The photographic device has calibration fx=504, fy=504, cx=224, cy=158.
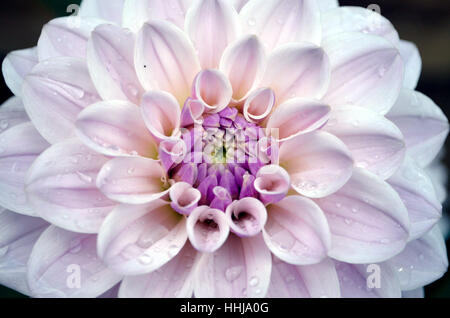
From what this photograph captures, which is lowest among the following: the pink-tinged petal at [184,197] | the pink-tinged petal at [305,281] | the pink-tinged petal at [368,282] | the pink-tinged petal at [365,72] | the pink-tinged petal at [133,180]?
the pink-tinged petal at [368,282]

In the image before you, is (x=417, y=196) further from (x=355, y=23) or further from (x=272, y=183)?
(x=355, y=23)

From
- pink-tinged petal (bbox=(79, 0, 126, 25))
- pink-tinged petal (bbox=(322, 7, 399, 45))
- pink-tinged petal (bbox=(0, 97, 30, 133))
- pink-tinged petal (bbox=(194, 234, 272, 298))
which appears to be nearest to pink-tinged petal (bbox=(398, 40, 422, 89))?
pink-tinged petal (bbox=(322, 7, 399, 45))

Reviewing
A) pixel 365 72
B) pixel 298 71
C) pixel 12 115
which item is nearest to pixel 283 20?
pixel 298 71

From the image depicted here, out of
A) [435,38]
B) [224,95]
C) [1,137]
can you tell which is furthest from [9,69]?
[435,38]

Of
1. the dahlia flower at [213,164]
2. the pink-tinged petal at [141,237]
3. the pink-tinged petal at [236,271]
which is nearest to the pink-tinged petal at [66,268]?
the dahlia flower at [213,164]

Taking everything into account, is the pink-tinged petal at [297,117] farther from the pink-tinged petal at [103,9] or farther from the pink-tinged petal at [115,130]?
the pink-tinged petal at [103,9]

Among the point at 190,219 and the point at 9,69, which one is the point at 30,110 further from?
the point at 190,219

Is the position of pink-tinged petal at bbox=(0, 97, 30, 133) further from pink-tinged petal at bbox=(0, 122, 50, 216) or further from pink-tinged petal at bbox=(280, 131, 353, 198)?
pink-tinged petal at bbox=(280, 131, 353, 198)
